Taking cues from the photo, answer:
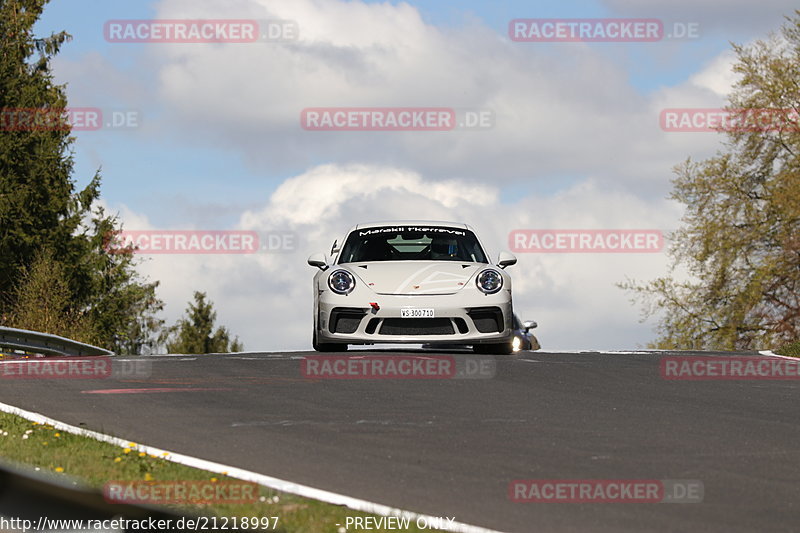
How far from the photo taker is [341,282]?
15.0 m

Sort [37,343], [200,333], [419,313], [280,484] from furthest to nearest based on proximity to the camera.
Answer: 1. [200,333]
2. [37,343]
3. [419,313]
4. [280,484]

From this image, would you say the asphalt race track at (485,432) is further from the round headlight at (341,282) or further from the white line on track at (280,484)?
the round headlight at (341,282)

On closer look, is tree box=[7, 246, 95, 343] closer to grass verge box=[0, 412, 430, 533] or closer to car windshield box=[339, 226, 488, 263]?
car windshield box=[339, 226, 488, 263]

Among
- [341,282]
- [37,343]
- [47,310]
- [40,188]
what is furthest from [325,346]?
[40,188]

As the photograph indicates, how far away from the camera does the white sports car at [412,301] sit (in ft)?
48.2

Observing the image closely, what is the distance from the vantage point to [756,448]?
843cm

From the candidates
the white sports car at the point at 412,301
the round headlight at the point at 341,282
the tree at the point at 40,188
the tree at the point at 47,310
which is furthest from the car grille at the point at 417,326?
the tree at the point at 40,188

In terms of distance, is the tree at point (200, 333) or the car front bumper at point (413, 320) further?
the tree at point (200, 333)

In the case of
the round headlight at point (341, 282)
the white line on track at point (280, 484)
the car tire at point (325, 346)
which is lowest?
the white line on track at point (280, 484)

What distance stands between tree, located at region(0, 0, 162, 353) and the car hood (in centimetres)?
2652

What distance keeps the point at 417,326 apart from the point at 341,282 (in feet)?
3.84

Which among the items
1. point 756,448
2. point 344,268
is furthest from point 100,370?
point 756,448

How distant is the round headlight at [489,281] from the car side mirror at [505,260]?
0.57 m

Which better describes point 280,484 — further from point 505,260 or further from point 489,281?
point 505,260
